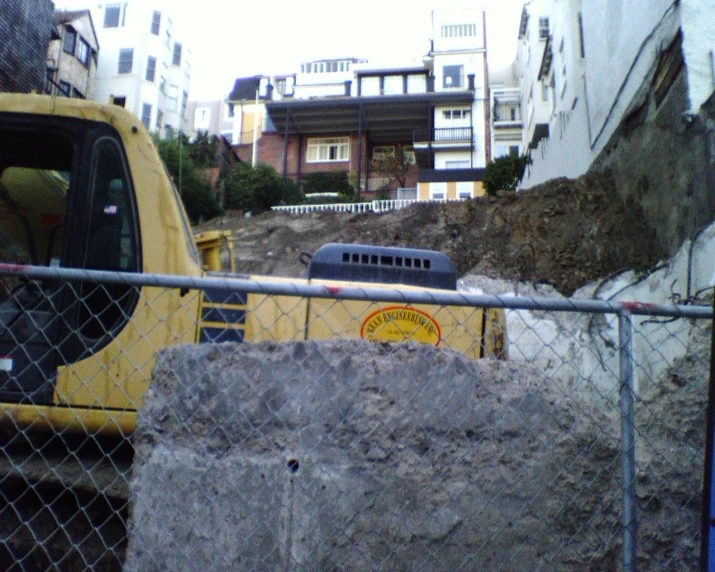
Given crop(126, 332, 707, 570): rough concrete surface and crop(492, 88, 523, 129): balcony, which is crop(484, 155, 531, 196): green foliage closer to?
crop(492, 88, 523, 129): balcony

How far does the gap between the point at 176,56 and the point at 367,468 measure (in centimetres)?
4725

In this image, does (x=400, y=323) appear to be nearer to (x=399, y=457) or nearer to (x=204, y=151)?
(x=399, y=457)

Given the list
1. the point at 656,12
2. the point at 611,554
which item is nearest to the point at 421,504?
the point at 611,554

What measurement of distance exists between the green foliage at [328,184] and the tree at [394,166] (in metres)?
3.51

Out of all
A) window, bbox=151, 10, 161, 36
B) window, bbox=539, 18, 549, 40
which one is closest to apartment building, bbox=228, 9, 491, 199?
window, bbox=151, 10, 161, 36

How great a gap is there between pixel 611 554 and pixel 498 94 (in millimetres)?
38796

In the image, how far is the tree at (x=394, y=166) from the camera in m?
38.3

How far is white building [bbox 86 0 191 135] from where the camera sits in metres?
40.8

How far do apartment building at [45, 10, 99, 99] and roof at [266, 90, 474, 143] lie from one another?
1029cm

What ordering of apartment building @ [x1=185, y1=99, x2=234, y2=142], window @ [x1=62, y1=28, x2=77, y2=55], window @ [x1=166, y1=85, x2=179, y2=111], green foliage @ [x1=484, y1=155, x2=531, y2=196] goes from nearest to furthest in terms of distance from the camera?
green foliage @ [x1=484, y1=155, x2=531, y2=196] → window @ [x1=62, y1=28, x2=77, y2=55] → window @ [x1=166, y1=85, x2=179, y2=111] → apartment building @ [x1=185, y1=99, x2=234, y2=142]

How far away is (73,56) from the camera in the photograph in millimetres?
35594

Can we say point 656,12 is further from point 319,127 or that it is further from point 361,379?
point 319,127

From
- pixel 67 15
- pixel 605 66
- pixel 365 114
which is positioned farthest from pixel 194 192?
pixel 605 66

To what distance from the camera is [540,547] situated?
2.53m
